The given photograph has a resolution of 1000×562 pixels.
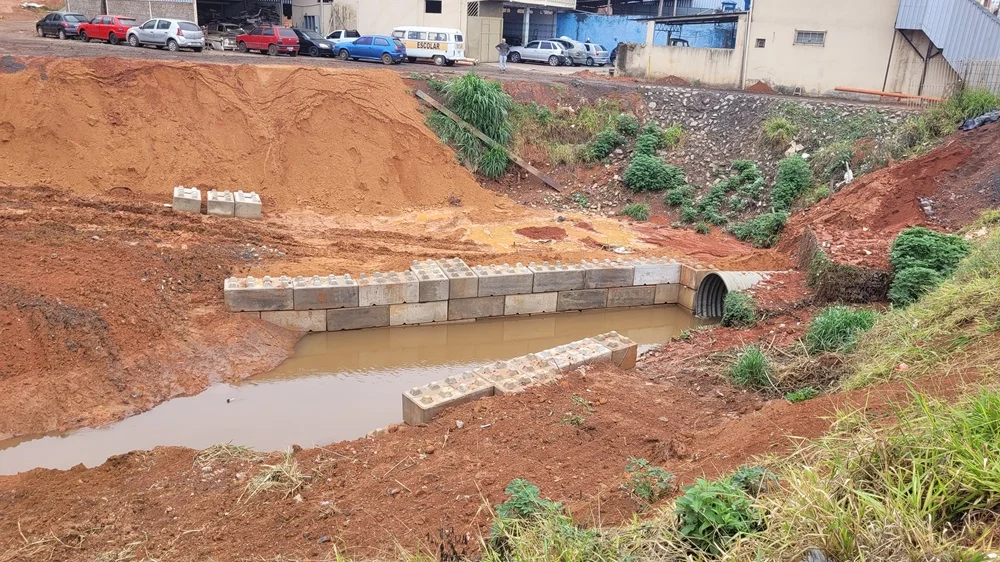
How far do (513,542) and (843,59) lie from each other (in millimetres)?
21005

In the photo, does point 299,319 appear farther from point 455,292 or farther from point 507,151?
point 507,151

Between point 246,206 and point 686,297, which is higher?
point 246,206

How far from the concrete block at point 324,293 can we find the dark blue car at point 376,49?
15.6 meters

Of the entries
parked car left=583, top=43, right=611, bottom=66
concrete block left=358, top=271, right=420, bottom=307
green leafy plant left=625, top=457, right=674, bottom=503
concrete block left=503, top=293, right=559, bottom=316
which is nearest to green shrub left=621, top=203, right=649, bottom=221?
concrete block left=503, top=293, right=559, bottom=316

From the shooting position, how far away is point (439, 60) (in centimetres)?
2616

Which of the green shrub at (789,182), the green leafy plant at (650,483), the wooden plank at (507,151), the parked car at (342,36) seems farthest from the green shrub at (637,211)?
the parked car at (342,36)

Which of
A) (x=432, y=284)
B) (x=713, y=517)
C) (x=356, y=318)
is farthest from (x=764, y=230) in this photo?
(x=713, y=517)

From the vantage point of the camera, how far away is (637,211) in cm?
1634

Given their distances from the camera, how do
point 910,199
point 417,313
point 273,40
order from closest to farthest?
1. point 417,313
2. point 910,199
3. point 273,40

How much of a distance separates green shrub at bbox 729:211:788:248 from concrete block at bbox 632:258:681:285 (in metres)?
2.90

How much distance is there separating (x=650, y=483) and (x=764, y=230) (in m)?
10.6

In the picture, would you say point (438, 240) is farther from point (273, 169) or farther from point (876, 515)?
point (876, 515)

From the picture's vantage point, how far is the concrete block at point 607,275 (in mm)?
12125

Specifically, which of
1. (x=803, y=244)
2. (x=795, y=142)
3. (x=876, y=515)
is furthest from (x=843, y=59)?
(x=876, y=515)
